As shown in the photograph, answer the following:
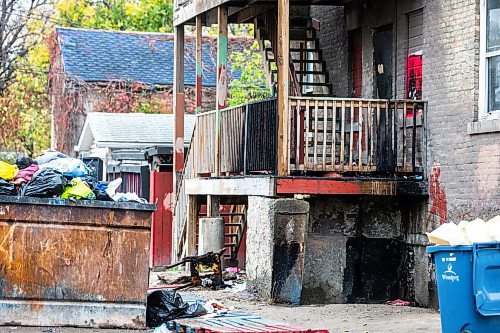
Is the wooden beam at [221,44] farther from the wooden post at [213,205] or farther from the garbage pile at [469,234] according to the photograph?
the garbage pile at [469,234]

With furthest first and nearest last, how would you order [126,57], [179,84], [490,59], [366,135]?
[126,57] → [179,84] → [366,135] → [490,59]

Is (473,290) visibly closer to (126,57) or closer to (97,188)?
(97,188)

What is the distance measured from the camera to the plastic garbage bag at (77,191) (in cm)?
1161

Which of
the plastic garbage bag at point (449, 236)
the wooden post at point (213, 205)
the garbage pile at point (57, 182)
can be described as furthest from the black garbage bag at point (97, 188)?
the wooden post at point (213, 205)

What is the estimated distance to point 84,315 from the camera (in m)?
11.5

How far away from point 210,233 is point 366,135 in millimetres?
4103

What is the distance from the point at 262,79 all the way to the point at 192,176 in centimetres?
1302

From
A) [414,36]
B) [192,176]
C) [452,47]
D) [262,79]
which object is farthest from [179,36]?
[262,79]

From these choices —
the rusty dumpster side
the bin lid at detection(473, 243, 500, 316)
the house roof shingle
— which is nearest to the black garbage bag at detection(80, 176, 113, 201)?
the rusty dumpster side

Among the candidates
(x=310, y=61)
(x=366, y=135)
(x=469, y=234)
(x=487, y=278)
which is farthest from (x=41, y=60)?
(x=487, y=278)

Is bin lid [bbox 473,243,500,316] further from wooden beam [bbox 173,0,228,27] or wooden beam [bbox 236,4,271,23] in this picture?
wooden beam [bbox 236,4,271,23]

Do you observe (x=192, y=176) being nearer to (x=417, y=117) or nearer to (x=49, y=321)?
(x=417, y=117)

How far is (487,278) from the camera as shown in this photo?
33.2 ft

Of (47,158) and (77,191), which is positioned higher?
(47,158)
